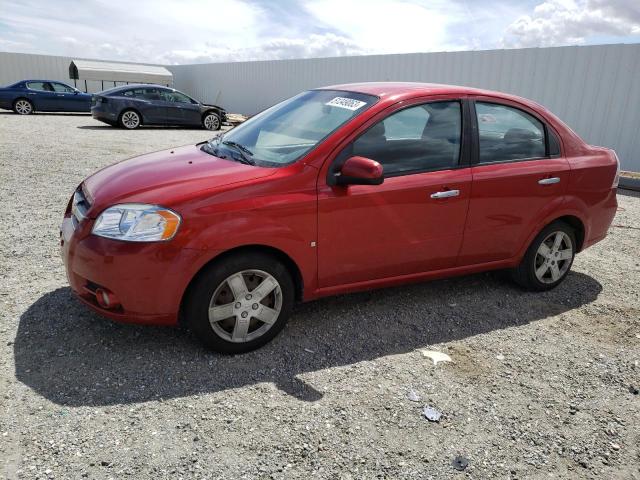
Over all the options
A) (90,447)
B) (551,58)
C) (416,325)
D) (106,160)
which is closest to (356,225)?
(416,325)

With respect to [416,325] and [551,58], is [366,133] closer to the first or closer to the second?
[416,325]

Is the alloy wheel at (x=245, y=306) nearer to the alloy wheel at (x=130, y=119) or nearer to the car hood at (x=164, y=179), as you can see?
the car hood at (x=164, y=179)

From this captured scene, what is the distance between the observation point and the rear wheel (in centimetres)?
1670

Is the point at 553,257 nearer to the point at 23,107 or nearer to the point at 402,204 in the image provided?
the point at 402,204

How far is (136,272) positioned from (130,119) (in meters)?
15.4

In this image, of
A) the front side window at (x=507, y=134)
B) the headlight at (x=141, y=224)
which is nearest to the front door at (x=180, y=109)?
the front side window at (x=507, y=134)

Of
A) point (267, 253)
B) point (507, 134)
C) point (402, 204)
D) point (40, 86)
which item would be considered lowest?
point (40, 86)

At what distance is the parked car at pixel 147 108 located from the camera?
16531 millimetres

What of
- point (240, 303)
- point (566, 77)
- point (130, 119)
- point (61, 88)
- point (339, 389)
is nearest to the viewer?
point (339, 389)

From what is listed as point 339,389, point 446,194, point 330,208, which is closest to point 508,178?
point 446,194

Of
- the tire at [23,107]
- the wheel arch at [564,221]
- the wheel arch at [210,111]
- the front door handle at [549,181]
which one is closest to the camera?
the front door handle at [549,181]

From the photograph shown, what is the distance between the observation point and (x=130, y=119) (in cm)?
1689

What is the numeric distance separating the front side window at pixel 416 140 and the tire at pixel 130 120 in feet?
49.1

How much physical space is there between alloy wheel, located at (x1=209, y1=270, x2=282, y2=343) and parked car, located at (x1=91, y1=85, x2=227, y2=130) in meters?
15.2
